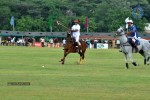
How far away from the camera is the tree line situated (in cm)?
11538

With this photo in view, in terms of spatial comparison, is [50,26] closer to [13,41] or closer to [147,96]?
[13,41]

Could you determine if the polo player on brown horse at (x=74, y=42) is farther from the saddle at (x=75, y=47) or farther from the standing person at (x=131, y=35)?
the standing person at (x=131, y=35)

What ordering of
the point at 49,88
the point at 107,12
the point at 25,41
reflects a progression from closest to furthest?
the point at 49,88, the point at 25,41, the point at 107,12

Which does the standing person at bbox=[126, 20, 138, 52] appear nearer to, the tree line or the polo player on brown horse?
the polo player on brown horse

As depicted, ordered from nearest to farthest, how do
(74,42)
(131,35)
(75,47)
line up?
(131,35) < (74,42) < (75,47)

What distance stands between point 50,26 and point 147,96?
93.7m

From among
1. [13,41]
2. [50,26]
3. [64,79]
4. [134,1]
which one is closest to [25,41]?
[13,41]

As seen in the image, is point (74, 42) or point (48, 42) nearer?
point (74, 42)

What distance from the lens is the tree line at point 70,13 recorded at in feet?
379

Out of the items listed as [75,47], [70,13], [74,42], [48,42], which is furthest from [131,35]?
[70,13]

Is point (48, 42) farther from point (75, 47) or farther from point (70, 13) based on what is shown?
point (75, 47)

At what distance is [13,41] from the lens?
3765 inches

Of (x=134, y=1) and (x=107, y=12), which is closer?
(x=107, y=12)

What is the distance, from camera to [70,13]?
125125 mm
